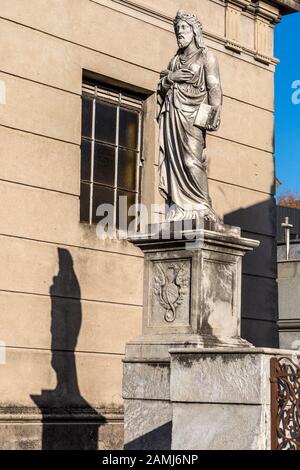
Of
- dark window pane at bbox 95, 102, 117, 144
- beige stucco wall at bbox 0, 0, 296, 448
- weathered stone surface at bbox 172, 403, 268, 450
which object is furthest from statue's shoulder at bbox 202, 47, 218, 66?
→ dark window pane at bbox 95, 102, 117, 144

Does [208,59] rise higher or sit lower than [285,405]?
higher

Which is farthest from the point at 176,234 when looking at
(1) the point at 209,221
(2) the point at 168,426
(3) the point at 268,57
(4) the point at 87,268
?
(3) the point at 268,57

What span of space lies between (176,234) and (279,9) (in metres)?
9.66

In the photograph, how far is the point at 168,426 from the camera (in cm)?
1095

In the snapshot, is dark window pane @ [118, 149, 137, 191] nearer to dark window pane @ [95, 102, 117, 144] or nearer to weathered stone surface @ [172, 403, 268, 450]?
dark window pane @ [95, 102, 117, 144]

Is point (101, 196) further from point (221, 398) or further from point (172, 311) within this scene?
point (221, 398)

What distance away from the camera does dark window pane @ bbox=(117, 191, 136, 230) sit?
1636 centimetres

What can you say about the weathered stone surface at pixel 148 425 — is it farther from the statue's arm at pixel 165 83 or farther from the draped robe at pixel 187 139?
the statue's arm at pixel 165 83

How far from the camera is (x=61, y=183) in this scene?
1516cm

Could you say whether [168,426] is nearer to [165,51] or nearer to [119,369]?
[119,369]

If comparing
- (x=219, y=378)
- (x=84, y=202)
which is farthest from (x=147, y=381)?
(x=84, y=202)

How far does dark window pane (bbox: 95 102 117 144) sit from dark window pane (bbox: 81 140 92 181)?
26 cm

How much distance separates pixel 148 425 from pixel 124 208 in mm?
5840

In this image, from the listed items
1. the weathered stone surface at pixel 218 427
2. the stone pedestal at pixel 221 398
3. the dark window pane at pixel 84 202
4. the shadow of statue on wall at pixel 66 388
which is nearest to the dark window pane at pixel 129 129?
the dark window pane at pixel 84 202
